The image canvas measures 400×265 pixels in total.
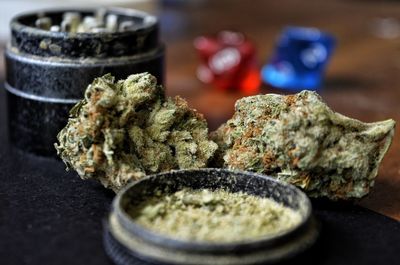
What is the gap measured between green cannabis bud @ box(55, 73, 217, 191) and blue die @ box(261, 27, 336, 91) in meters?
0.68

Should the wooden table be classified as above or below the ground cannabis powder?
below

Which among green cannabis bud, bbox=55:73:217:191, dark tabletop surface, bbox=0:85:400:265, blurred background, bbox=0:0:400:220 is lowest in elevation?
blurred background, bbox=0:0:400:220

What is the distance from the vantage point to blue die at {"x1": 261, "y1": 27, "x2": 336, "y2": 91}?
1.55 m

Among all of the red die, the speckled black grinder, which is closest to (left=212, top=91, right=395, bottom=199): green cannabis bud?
the speckled black grinder

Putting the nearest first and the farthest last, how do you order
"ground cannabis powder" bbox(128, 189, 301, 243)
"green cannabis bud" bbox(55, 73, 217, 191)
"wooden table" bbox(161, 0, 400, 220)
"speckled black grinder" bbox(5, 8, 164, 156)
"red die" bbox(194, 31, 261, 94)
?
"ground cannabis powder" bbox(128, 189, 301, 243)
"green cannabis bud" bbox(55, 73, 217, 191)
"speckled black grinder" bbox(5, 8, 164, 156)
"wooden table" bbox(161, 0, 400, 220)
"red die" bbox(194, 31, 261, 94)

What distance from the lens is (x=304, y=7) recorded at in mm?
2656

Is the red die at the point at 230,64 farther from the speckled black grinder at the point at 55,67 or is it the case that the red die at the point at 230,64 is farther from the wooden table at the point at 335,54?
the speckled black grinder at the point at 55,67

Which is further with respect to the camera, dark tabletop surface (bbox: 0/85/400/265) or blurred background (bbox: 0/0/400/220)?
blurred background (bbox: 0/0/400/220)

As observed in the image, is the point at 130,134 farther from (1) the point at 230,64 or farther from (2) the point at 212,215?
(1) the point at 230,64

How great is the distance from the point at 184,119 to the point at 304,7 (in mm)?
1848

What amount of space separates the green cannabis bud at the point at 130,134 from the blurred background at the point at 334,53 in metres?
0.24

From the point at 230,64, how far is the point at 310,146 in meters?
0.74

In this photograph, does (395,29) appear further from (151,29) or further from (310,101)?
(310,101)

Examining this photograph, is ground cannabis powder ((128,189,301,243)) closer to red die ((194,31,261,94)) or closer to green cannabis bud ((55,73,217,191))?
green cannabis bud ((55,73,217,191))
